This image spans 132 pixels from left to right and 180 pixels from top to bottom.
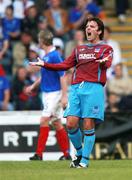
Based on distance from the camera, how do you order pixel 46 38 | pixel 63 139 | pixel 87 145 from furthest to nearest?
pixel 63 139 < pixel 46 38 < pixel 87 145

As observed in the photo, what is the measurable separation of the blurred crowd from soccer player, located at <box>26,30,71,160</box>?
12.2 feet

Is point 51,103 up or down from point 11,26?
down

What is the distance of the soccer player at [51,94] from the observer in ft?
44.1

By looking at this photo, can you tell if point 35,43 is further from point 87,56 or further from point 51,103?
point 87,56

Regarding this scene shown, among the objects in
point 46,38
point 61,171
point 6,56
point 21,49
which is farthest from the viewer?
point 6,56

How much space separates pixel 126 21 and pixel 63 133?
900cm

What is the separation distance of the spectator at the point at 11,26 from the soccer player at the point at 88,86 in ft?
27.9

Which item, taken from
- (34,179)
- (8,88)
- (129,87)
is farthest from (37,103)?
(34,179)

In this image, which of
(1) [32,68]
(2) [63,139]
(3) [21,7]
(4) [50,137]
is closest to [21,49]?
(1) [32,68]

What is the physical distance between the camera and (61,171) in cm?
1097

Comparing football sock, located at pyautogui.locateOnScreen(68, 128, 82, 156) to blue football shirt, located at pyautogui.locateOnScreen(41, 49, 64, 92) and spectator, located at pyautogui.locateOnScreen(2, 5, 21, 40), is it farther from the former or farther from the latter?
spectator, located at pyautogui.locateOnScreen(2, 5, 21, 40)

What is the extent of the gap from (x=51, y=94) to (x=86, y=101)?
227 cm

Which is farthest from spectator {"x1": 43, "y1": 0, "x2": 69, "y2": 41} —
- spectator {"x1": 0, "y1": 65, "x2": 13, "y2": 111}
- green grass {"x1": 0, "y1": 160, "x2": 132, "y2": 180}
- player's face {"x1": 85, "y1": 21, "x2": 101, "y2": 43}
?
player's face {"x1": 85, "y1": 21, "x2": 101, "y2": 43}

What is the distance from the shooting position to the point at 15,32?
2016cm
